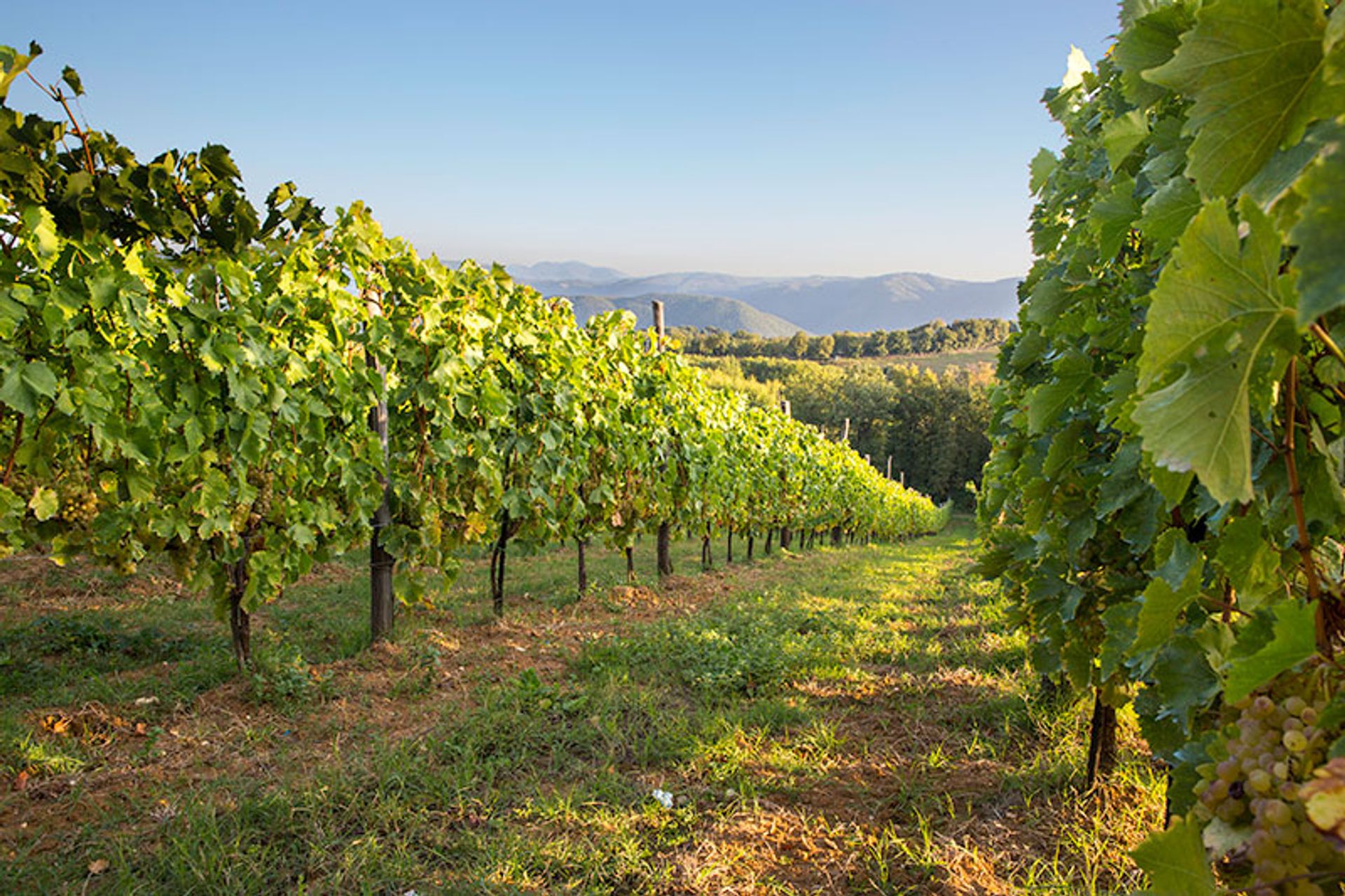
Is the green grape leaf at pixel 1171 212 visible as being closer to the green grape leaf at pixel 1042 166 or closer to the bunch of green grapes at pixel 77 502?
the green grape leaf at pixel 1042 166

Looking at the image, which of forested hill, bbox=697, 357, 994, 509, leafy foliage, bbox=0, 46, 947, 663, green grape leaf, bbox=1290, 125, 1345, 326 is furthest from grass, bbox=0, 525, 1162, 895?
forested hill, bbox=697, 357, 994, 509

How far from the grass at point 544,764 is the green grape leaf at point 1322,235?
266cm

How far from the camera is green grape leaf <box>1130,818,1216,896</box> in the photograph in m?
0.73

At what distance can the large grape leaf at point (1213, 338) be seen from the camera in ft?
2.04

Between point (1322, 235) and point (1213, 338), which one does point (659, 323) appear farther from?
point (1322, 235)

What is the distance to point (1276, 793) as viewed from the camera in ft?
2.33

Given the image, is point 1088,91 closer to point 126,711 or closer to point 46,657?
point 126,711

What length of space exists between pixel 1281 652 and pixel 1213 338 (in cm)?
31

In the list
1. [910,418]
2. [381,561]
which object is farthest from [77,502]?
[910,418]

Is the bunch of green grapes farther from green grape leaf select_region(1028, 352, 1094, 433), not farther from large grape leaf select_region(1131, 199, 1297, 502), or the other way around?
large grape leaf select_region(1131, 199, 1297, 502)

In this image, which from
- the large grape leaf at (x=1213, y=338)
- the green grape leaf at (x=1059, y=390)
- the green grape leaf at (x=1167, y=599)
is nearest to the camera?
the large grape leaf at (x=1213, y=338)

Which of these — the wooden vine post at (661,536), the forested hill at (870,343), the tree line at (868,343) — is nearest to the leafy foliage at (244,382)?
the wooden vine post at (661,536)

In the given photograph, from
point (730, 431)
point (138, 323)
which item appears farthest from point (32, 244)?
point (730, 431)

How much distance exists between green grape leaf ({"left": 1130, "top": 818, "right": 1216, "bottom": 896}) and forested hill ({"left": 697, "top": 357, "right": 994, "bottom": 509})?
54570 mm
